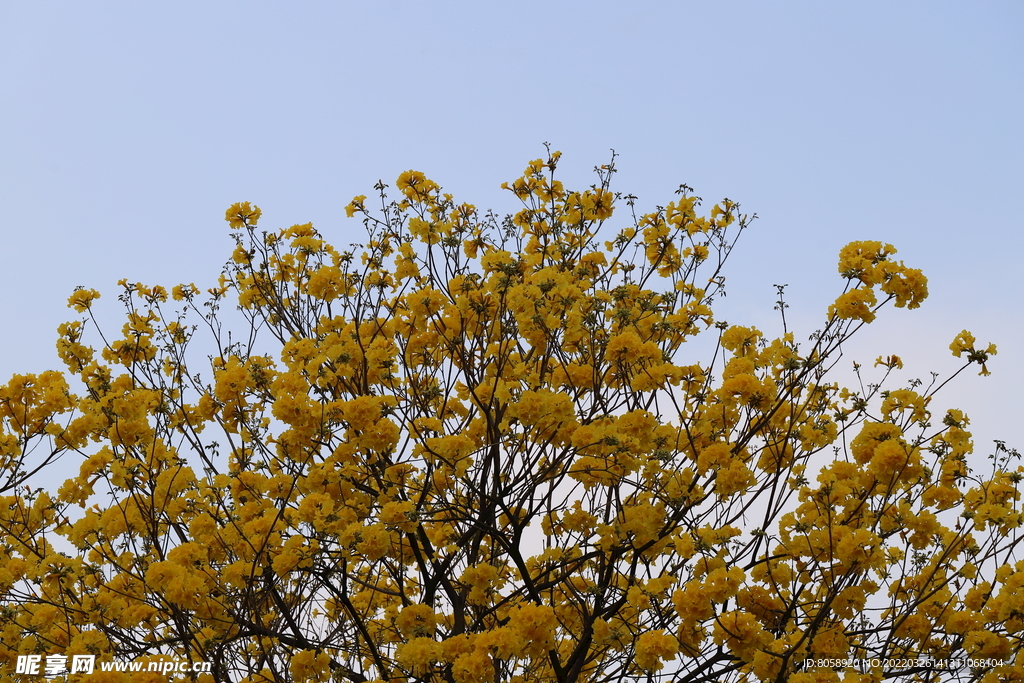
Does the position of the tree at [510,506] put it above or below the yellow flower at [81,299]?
below

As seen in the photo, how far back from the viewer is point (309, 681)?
4.28 meters

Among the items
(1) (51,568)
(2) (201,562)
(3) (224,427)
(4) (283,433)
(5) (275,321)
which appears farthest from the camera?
(5) (275,321)

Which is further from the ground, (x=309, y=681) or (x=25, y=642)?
(x=25, y=642)

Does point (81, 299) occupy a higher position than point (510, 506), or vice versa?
point (81, 299)

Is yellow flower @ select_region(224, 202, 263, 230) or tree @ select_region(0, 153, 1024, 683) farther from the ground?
yellow flower @ select_region(224, 202, 263, 230)

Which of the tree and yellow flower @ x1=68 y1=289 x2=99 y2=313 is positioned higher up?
yellow flower @ x1=68 y1=289 x2=99 y2=313

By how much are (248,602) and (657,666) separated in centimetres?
181

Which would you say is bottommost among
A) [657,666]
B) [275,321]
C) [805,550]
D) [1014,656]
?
[1014,656]

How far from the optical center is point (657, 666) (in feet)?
12.4

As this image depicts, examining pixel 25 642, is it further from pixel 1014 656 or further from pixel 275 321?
pixel 1014 656

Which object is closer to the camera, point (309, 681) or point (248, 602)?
point (248, 602)

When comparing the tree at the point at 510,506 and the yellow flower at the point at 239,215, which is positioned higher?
the yellow flower at the point at 239,215

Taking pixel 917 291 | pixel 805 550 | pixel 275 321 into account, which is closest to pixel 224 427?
pixel 275 321

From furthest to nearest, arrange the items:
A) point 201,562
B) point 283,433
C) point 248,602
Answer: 1. point 283,433
2. point 201,562
3. point 248,602
